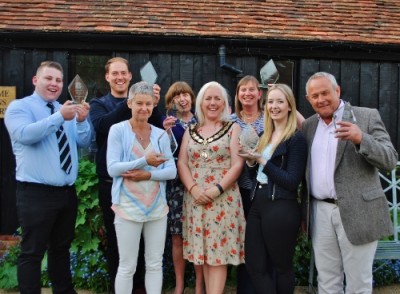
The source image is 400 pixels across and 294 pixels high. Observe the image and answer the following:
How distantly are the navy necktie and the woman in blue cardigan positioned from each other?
140 cm

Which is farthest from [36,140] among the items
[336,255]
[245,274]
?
[336,255]

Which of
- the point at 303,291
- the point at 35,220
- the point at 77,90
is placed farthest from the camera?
the point at 303,291

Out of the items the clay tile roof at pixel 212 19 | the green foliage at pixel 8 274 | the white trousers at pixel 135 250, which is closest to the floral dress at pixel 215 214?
the white trousers at pixel 135 250

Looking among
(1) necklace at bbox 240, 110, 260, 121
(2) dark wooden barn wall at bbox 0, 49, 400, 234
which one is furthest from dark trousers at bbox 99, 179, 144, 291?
(2) dark wooden barn wall at bbox 0, 49, 400, 234

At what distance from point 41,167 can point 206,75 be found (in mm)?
3398

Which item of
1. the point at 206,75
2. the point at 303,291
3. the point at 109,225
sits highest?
the point at 206,75

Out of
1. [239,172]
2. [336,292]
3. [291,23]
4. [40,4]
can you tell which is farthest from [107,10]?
[336,292]

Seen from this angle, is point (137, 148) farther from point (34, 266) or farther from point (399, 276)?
point (399, 276)

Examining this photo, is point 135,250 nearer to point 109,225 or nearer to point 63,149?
point 109,225

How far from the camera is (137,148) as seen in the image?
3.22 m

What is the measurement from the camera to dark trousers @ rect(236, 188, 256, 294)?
3480mm

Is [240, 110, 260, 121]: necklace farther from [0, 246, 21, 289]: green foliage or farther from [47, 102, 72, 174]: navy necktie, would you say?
[0, 246, 21, 289]: green foliage

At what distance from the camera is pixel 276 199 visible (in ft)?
9.91

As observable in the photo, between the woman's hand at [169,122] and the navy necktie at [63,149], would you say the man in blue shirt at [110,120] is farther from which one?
the navy necktie at [63,149]
